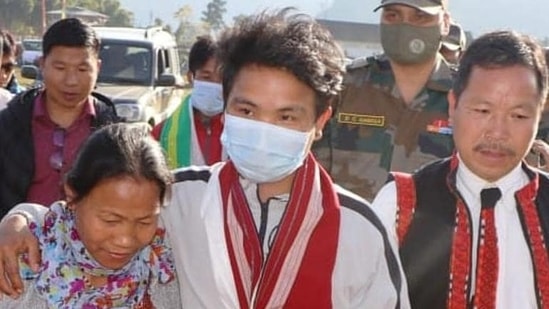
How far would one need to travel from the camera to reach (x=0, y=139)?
364 centimetres

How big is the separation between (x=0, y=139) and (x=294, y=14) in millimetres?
1660

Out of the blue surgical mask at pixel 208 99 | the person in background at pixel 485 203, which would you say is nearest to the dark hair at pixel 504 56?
the person in background at pixel 485 203

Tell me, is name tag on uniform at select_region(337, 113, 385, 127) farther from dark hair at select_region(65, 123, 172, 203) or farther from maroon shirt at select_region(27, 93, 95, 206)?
dark hair at select_region(65, 123, 172, 203)

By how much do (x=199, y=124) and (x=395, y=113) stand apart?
165cm

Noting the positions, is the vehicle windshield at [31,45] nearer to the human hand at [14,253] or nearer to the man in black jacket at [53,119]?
the man in black jacket at [53,119]

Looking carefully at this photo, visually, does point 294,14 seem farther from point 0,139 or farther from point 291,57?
point 0,139

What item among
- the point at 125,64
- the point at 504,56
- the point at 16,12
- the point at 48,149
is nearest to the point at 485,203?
the point at 504,56

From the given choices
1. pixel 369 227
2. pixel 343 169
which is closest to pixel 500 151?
pixel 369 227

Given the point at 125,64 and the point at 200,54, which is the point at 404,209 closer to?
the point at 200,54

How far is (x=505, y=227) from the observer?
239cm

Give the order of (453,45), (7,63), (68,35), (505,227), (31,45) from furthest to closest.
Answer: (31,45) < (7,63) < (453,45) < (68,35) < (505,227)

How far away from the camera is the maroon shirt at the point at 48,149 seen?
3.67m

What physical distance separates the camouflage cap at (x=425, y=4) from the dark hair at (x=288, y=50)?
135 centimetres

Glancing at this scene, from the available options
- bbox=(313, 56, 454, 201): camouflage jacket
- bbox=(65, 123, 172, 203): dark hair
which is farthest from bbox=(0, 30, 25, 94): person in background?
bbox=(65, 123, 172, 203): dark hair
